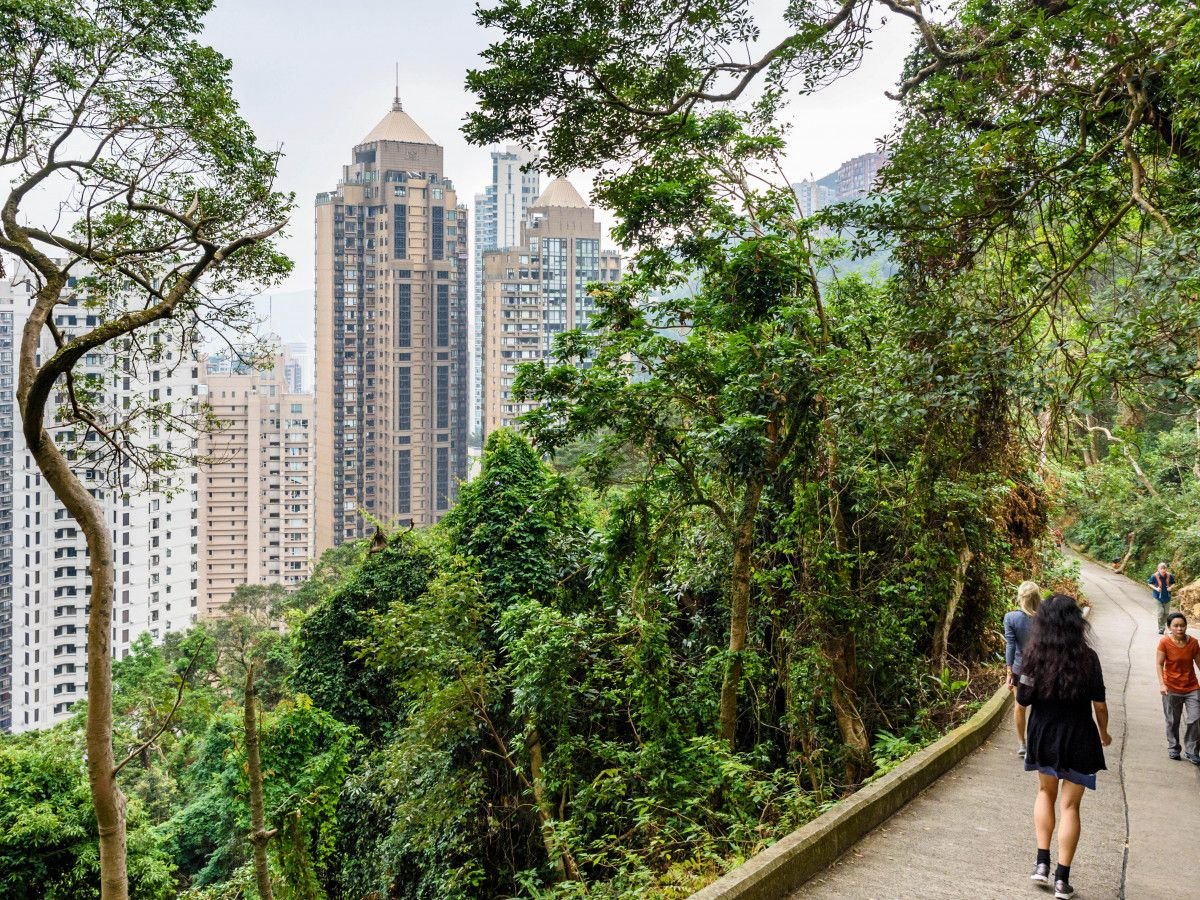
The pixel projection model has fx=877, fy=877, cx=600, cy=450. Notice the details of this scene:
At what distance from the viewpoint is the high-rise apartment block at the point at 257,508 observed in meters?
62.4

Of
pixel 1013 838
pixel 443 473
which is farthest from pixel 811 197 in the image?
pixel 1013 838

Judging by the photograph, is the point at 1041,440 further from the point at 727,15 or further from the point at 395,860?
the point at 395,860

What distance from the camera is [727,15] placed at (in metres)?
7.34

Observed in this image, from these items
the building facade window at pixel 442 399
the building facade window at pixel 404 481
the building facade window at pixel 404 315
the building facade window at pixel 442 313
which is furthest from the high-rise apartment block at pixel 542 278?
the building facade window at pixel 404 481

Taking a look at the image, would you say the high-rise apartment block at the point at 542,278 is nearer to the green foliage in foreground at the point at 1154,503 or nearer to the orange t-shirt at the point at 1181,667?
the green foliage in foreground at the point at 1154,503

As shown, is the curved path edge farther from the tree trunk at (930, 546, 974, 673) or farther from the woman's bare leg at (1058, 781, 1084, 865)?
the tree trunk at (930, 546, 974, 673)

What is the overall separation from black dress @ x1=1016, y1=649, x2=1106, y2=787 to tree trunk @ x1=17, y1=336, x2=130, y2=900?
6884 mm

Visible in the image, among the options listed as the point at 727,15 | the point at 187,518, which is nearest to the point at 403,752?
the point at 727,15

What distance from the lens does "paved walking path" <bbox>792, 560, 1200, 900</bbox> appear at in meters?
4.32

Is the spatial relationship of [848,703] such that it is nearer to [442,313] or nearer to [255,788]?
[255,788]

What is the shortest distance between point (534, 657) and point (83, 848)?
8050mm

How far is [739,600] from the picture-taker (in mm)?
8320

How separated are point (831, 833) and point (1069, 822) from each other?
114 centimetres

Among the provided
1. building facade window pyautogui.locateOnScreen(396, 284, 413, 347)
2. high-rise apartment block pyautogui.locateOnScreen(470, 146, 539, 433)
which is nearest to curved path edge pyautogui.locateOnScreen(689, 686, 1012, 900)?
building facade window pyautogui.locateOnScreen(396, 284, 413, 347)
